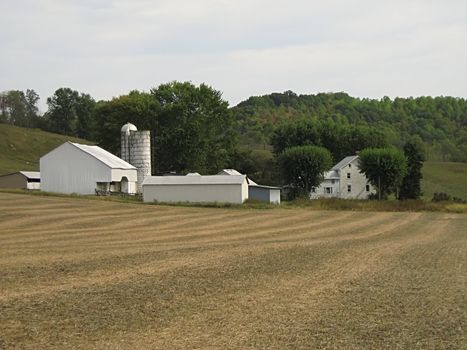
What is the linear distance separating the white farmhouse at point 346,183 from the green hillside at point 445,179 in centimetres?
1173

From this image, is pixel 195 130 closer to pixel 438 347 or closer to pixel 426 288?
pixel 426 288

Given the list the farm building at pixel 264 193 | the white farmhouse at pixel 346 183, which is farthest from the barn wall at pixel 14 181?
the white farmhouse at pixel 346 183

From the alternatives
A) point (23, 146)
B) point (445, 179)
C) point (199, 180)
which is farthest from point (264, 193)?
point (23, 146)

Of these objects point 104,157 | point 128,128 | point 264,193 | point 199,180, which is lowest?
point 264,193

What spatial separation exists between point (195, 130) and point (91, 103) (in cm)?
8953

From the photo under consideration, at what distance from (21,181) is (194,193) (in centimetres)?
3421

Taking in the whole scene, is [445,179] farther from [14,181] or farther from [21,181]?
[14,181]

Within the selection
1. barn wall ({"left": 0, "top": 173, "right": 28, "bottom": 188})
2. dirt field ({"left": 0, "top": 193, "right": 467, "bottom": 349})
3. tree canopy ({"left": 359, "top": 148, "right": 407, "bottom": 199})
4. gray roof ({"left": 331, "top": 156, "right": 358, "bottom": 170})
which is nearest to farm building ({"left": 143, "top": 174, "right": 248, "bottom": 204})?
barn wall ({"left": 0, "top": 173, "right": 28, "bottom": 188})

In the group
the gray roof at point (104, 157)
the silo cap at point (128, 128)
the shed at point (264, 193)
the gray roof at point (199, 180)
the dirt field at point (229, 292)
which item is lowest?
the dirt field at point (229, 292)

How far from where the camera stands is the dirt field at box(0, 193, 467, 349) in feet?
38.5

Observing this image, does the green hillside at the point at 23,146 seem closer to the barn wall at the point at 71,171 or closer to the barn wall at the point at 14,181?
the barn wall at the point at 14,181

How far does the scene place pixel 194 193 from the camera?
7581 centimetres

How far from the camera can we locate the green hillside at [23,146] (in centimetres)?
13950

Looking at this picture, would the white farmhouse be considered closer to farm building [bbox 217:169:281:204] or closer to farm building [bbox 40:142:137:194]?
farm building [bbox 217:169:281:204]
